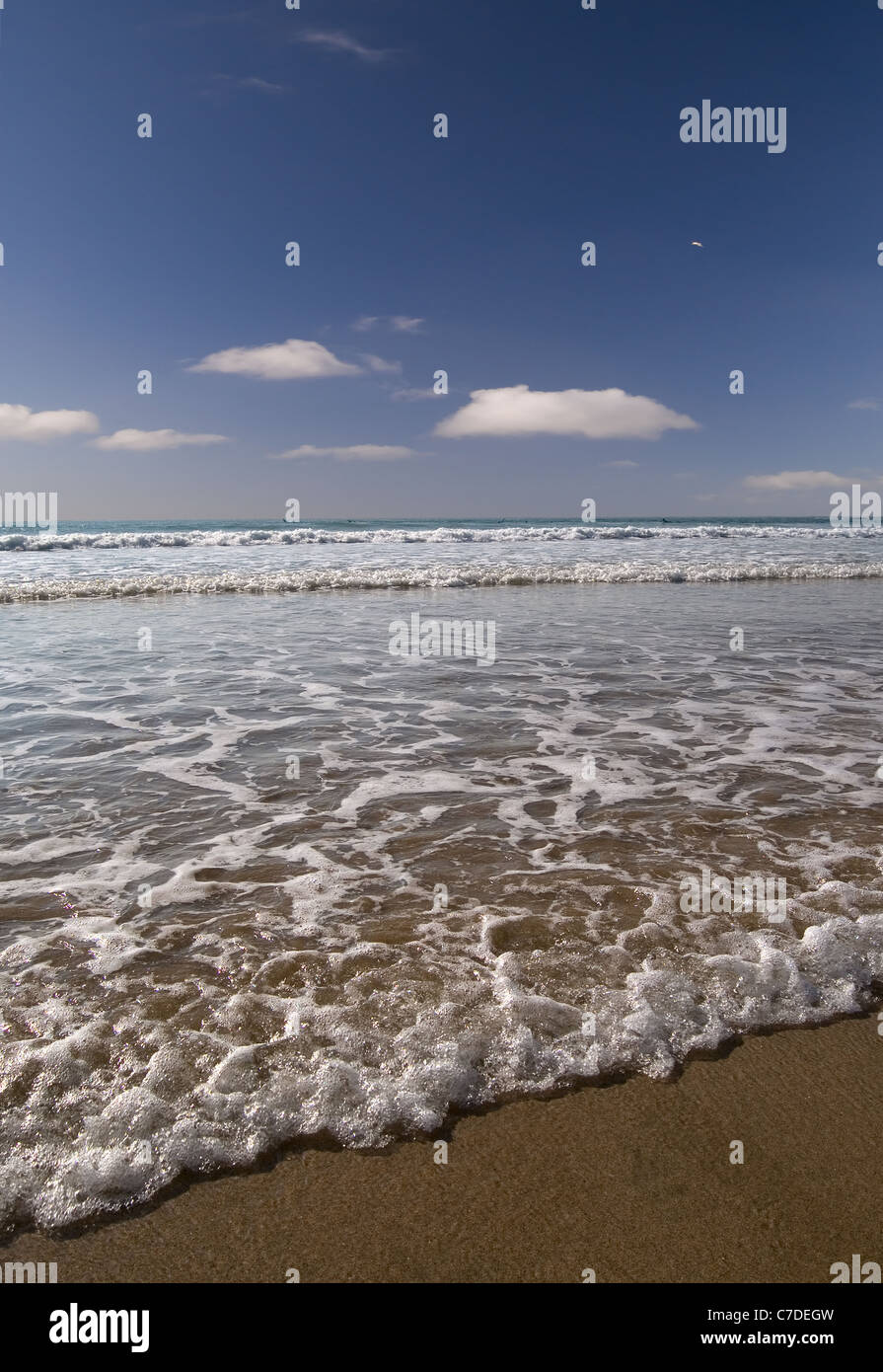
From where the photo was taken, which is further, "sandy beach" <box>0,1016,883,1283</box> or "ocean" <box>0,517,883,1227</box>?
"ocean" <box>0,517,883,1227</box>

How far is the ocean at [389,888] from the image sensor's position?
8.77ft

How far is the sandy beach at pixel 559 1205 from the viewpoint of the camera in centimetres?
210

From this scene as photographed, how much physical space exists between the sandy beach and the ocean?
128mm

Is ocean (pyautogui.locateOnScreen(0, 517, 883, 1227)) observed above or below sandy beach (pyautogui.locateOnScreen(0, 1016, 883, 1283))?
above

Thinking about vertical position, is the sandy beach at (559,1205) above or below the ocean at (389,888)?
below

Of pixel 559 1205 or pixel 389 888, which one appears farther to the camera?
pixel 389 888

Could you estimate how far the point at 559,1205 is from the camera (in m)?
2.26

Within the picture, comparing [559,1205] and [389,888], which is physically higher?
[389,888]

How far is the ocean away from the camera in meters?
2.67

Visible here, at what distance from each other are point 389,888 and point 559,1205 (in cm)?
201

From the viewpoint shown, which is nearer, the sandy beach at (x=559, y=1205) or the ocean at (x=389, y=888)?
the sandy beach at (x=559, y=1205)

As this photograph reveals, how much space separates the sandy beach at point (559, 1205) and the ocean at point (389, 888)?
0.42 ft

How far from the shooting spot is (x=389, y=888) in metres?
4.09
